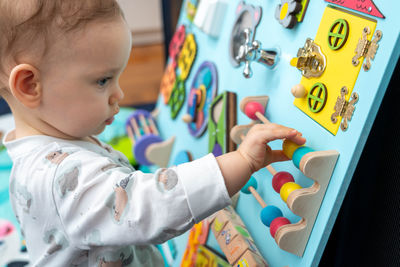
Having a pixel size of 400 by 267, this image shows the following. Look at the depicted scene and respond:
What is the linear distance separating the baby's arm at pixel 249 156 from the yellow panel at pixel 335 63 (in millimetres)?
51

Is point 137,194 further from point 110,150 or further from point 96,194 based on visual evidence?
point 110,150

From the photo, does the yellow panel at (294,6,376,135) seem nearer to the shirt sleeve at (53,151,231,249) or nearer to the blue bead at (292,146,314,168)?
the blue bead at (292,146,314,168)

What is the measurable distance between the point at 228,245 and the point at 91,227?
24 cm

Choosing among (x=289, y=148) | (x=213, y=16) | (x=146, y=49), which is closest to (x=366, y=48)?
(x=289, y=148)

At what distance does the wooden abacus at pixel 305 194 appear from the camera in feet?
1.51

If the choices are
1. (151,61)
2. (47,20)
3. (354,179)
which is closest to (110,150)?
(47,20)

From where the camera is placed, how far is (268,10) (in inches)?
26.1

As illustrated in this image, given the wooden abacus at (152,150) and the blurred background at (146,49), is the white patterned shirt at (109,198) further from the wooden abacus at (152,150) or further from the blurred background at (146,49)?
the blurred background at (146,49)

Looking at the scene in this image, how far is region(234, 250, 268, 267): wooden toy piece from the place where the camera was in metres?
0.55

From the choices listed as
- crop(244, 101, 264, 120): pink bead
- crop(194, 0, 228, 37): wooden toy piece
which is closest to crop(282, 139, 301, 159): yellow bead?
crop(244, 101, 264, 120): pink bead

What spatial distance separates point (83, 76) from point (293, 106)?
0.31 meters

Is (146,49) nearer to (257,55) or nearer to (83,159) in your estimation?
(257,55)

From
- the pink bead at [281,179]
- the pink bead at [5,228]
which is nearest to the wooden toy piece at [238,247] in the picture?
the pink bead at [281,179]

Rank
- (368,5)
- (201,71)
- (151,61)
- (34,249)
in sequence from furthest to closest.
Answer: (151,61)
(201,71)
(34,249)
(368,5)
